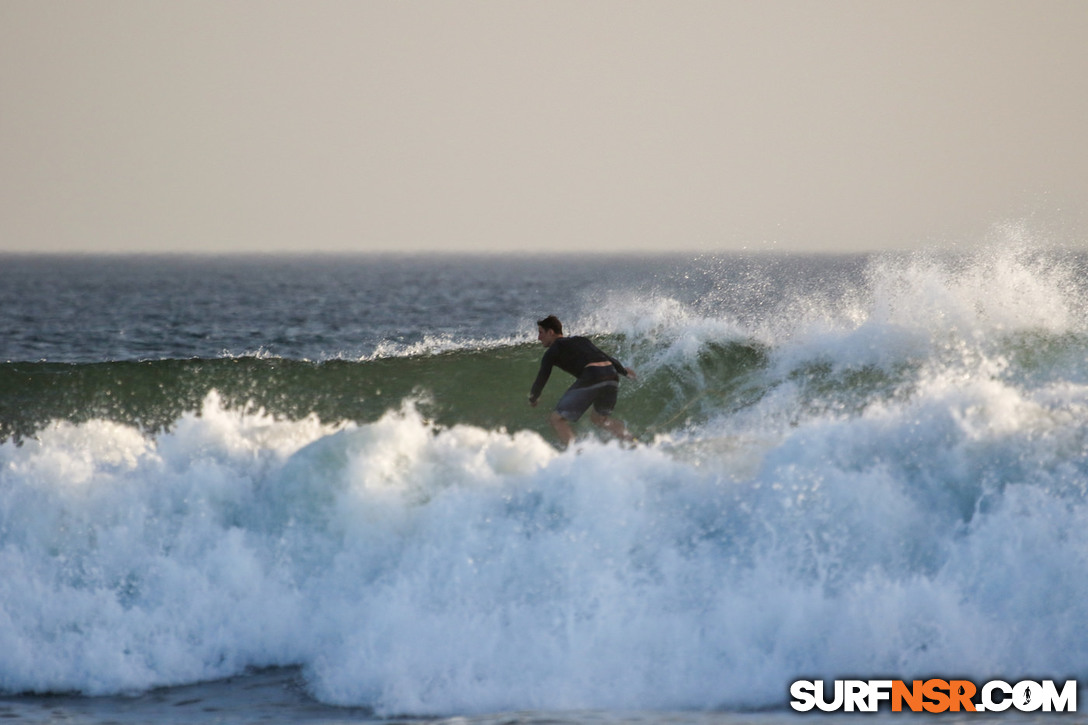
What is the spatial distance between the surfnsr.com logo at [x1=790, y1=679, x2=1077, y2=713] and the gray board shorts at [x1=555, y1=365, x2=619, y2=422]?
495 centimetres

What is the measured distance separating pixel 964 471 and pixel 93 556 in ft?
21.1

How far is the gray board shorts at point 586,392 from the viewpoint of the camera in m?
11.3

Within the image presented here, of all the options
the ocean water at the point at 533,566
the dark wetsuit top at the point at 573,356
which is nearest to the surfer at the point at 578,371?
the dark wetsuit top at the point at 573,356

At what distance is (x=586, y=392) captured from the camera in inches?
445

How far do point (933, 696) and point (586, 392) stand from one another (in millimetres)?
5407

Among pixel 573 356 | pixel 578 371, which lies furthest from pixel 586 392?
pixel 573 356

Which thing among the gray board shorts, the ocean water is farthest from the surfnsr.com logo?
the gray board shorts

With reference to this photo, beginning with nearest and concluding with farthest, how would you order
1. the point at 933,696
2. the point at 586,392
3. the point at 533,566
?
the point at 933,696
the point at 533,566
the point at 586,392

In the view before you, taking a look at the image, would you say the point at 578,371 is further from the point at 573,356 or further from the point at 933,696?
the point at 933,696

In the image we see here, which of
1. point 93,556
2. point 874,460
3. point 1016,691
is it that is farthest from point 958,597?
point 93,556

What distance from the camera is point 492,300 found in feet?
232

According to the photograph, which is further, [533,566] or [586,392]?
[586,392]

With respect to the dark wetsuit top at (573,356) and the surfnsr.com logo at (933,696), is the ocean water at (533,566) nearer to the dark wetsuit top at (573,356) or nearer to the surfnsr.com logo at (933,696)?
the surfnsr.com logo at (933,696)

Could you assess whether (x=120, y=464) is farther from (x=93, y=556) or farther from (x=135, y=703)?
(x=135, y=703)
